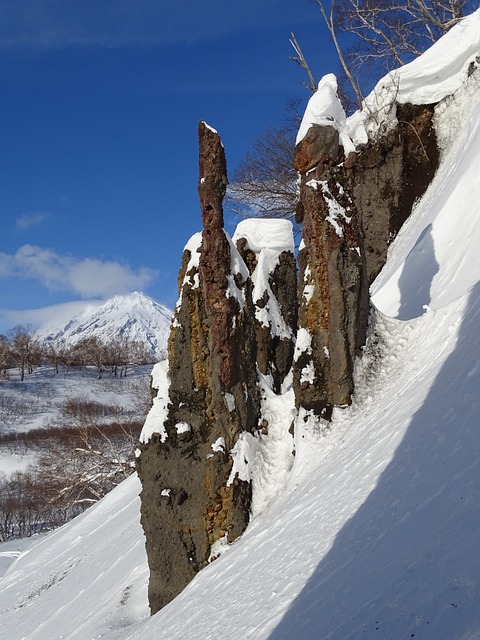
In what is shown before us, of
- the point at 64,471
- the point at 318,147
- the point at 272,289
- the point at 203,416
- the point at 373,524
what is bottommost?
the point at 373,524

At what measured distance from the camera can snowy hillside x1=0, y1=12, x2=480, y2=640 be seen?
232 cm

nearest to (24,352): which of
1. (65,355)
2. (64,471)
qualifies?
(65,355)

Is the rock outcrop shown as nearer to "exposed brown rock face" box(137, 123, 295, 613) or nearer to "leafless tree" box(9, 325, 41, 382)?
"exposed brown rock face" box(137, 123, 295, 613)

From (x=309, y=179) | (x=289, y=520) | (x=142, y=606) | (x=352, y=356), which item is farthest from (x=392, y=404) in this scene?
(x=142, y=606)

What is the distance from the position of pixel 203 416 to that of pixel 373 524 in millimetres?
3519

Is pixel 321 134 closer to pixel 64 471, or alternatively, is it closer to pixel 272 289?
pixel 272 289

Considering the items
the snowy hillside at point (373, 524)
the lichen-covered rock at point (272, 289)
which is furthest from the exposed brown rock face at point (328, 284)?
the lichen-covered rock at point (272, 289)

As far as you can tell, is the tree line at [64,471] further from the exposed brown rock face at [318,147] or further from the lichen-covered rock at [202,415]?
the exposed brown rock face at [318,147]

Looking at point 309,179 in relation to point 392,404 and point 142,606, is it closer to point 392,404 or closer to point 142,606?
point 392,404

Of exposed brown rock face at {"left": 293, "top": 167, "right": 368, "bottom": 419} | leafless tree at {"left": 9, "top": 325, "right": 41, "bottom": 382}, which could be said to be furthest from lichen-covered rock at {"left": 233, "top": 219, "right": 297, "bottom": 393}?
leafless tree at {"left": 9, "top": 325, "right": 41, "bottom": 382}

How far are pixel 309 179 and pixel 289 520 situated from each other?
366cm

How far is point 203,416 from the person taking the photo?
632 cm

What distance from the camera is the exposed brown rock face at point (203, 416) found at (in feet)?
19.7

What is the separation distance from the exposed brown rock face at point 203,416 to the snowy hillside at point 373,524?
1.54 feet
